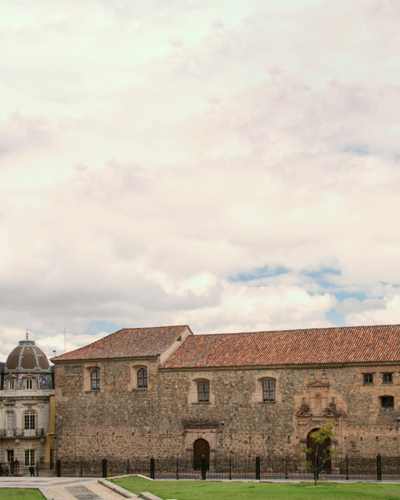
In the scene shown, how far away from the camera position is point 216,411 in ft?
138

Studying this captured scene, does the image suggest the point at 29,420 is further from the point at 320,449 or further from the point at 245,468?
the point at 320,449

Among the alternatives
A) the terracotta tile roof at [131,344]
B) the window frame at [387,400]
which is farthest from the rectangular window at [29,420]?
the window frame at [387,400]

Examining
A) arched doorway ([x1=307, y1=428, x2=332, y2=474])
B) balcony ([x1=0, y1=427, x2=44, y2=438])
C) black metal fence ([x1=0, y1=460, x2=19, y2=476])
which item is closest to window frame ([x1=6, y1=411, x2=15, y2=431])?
balcony ([x1=0, y1=427, x2=44, y2=438])

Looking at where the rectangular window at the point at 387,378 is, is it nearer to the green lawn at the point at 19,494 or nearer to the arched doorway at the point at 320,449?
the arched doorway at the point at 320,449

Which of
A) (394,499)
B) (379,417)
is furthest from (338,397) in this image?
(394,499)

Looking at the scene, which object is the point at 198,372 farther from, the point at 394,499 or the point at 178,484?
the point at 394,499

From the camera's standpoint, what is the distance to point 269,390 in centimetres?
4141

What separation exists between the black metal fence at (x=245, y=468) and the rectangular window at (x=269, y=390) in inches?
144

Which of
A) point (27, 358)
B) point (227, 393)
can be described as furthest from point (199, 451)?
point (27, 358)

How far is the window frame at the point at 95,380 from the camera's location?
45562mm

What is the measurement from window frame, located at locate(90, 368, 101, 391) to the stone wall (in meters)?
0.30

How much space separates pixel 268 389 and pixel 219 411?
3560mm

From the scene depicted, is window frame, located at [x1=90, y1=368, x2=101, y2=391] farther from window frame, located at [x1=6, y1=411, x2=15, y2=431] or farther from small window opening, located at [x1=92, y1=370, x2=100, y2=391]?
window frame, located at [x1=6, y1=411, x2=15, y2=431]

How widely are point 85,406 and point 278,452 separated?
14.0 m
